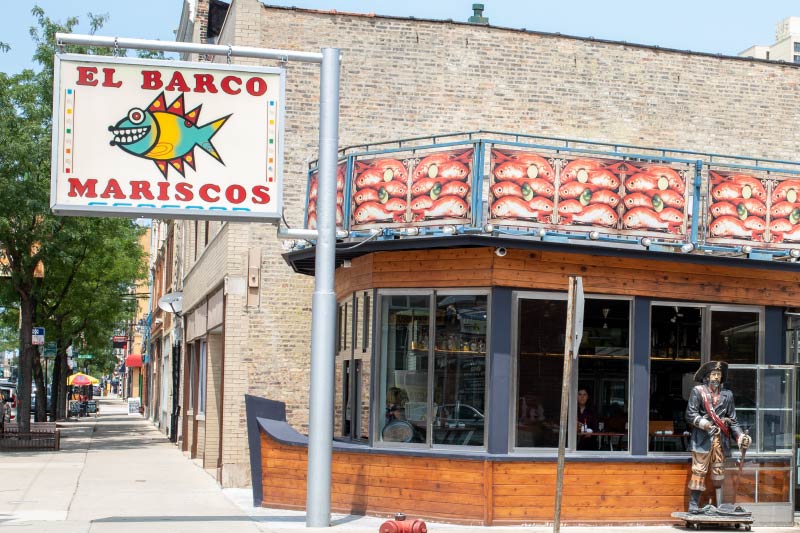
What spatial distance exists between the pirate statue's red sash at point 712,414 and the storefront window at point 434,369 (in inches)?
110

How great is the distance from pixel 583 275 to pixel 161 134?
221 inches

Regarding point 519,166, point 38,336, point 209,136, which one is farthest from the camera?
point 38,336

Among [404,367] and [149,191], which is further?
[404,367]

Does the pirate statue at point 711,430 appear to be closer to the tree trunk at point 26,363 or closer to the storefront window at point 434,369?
the storefront window at point 434,369

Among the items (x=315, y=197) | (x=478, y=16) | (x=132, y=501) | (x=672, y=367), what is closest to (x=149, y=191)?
(x=315, y=197)

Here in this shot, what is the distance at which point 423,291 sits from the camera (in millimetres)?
14789

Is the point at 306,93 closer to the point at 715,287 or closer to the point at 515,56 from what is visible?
the point at 515,56

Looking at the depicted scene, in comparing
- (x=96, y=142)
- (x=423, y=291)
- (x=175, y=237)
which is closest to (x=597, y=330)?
(x=423, y=291)

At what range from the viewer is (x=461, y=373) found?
14391mm

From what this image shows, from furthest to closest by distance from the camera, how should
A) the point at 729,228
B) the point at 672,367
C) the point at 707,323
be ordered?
the point at 707,323 < the point at 672,367 < the point at 729,228

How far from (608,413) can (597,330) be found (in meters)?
1.09

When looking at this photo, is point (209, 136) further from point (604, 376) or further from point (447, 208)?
point (604, 376)

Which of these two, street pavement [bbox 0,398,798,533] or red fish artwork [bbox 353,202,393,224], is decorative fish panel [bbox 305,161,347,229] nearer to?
red fish artwork [bbox 353,202,393,224]

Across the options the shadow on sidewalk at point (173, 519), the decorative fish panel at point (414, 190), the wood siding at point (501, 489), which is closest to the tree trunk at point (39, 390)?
the shadow on sidewalk at point (173, 519)
